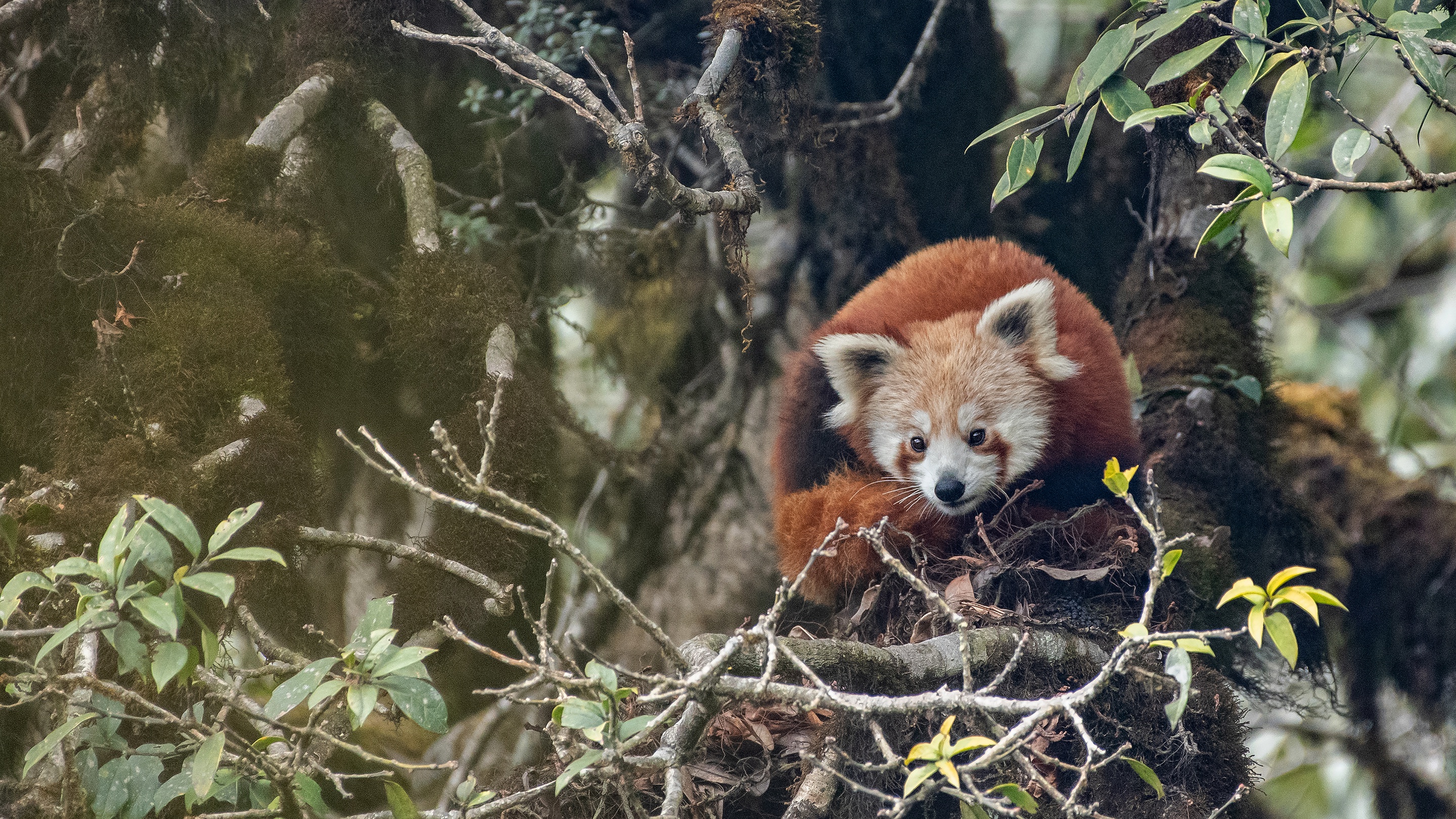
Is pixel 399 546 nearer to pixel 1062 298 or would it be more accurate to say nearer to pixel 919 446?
pixel 919 446

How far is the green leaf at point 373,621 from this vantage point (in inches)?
63.4

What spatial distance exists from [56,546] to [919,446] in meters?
2.15

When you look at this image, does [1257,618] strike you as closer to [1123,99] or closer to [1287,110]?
[1287,110]

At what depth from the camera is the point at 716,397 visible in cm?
422

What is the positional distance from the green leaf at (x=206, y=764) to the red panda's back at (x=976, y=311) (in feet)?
5.24

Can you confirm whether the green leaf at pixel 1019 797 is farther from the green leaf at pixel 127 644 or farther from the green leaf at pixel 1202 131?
the green leaf at pixel 127 644

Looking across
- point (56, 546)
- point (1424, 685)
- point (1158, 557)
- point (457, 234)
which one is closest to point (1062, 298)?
point (1158, 557)

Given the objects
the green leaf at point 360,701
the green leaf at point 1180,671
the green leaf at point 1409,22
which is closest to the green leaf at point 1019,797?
the green leaf at point 1180,671

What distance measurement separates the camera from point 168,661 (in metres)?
1.46

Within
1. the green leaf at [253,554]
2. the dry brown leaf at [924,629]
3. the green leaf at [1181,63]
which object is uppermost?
the green leaf at [1181,63]

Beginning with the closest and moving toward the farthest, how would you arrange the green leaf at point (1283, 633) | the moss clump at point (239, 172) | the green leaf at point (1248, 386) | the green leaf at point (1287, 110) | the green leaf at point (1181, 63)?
the green leaf at point (1283, 633)
the green leaf at point (1287, 110)
the green leaf at point (1181, 63)
the moss clump at point (239, 172)
the green leaf at point (1248, 386)

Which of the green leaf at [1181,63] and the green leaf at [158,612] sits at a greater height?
the green leaf at [1181,63]

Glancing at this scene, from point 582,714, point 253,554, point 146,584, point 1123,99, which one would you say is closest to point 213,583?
point 253,554

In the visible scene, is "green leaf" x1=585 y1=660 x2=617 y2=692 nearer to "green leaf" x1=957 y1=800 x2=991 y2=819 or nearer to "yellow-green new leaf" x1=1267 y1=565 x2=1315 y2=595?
"green leaf" x1=957 y1=800 x2=991 y2=819
